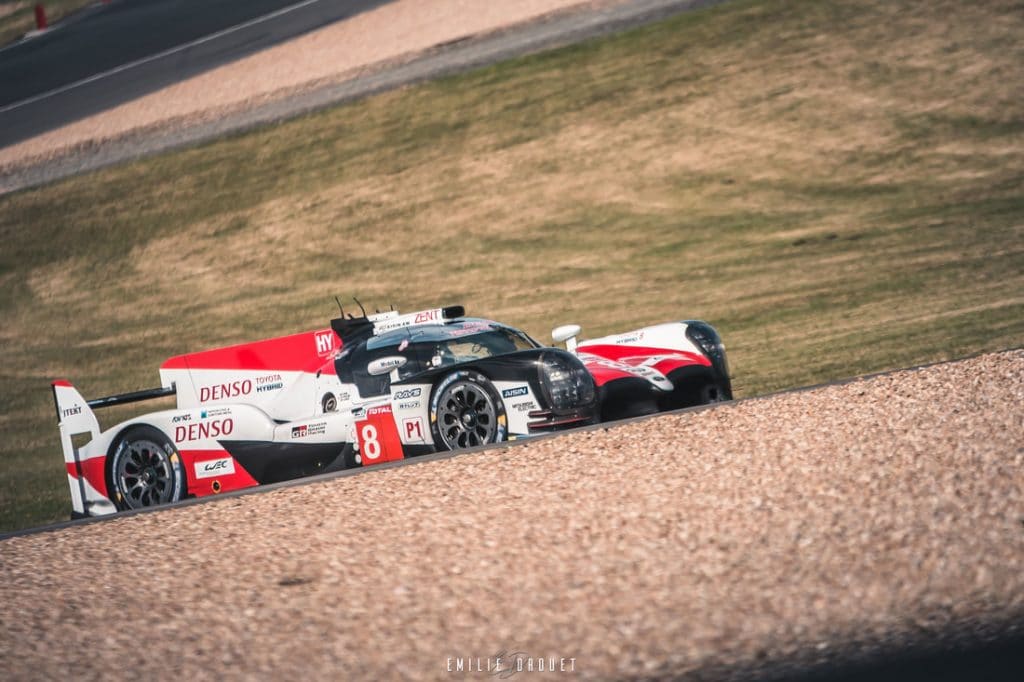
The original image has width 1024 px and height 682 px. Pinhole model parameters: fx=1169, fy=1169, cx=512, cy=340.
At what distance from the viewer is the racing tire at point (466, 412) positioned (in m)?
9.01

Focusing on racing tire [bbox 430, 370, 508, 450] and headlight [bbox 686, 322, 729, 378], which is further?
headlight [bbox 686, 322, 729, 378]

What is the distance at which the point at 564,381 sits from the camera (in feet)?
29.5

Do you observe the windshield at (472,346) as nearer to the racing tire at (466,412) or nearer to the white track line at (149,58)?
the racing tire at (466,412)

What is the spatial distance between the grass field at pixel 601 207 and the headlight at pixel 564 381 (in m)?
4.92

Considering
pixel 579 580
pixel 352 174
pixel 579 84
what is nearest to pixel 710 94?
pixel 579 84

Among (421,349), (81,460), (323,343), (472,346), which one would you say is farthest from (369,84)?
(81,460)

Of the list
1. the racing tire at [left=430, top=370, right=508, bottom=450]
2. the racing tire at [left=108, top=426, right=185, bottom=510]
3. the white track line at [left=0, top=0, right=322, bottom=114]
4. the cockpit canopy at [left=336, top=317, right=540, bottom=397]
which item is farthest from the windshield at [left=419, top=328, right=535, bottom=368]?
the white track line at [left=0, top=0, right=322, bottom=114]

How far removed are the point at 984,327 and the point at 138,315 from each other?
13317mm

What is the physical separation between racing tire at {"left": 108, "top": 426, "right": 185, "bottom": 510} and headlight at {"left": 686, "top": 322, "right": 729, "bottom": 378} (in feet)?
14.8

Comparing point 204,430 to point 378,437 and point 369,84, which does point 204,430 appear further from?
point 369,84

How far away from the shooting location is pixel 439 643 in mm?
5398

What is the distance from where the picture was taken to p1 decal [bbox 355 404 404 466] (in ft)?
30.2

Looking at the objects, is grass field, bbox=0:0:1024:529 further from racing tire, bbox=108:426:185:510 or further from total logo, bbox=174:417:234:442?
total logo, bbox=174:417:234:442

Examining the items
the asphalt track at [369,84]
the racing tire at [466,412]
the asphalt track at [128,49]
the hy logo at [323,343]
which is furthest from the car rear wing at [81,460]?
the asphalt track at [128,49]
